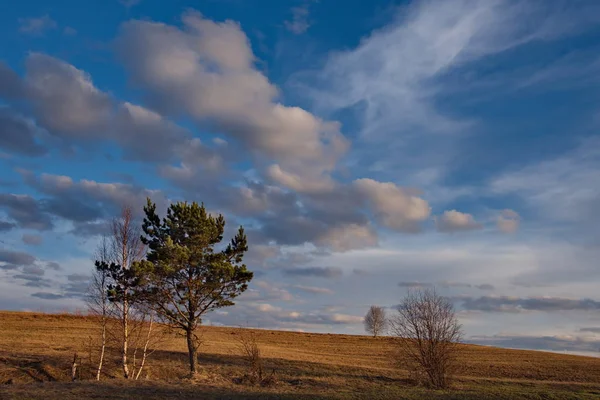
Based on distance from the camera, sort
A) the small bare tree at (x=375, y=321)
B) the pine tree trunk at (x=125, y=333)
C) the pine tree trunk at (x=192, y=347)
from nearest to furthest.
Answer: the pine tree trunk at (x=125, y=333), the pine tree trunk at (x=192, y=347), the small bare tree at (x=375, y=321)

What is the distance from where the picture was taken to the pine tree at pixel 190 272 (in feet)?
105

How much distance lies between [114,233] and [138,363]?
466 inches

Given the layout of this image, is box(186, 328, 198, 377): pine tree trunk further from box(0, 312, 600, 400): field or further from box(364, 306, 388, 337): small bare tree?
box(364, 306, 388, 337): small bare tree

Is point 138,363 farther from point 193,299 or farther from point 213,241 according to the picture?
point 213,241

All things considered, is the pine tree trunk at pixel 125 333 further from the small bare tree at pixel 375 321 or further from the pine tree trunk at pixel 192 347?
the small bare tree at pixel 375 321

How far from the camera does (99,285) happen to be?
3011cm

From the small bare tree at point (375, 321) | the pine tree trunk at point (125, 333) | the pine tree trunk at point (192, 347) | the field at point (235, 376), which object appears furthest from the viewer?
the small bare tree at point (375, 321)

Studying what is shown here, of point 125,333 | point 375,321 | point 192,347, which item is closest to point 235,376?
point 192,347

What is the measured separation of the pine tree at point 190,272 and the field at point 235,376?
4508 millimetres

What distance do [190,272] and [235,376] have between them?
7.91 metres

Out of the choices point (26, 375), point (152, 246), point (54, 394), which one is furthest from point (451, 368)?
point (26, 375)

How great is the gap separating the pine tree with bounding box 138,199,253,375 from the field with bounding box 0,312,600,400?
4.51 metres

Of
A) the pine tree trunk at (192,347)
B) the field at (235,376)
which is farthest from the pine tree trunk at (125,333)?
the pine tree trunk at (192,347)

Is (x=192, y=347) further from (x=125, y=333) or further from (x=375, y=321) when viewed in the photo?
(x=375, y=321)
